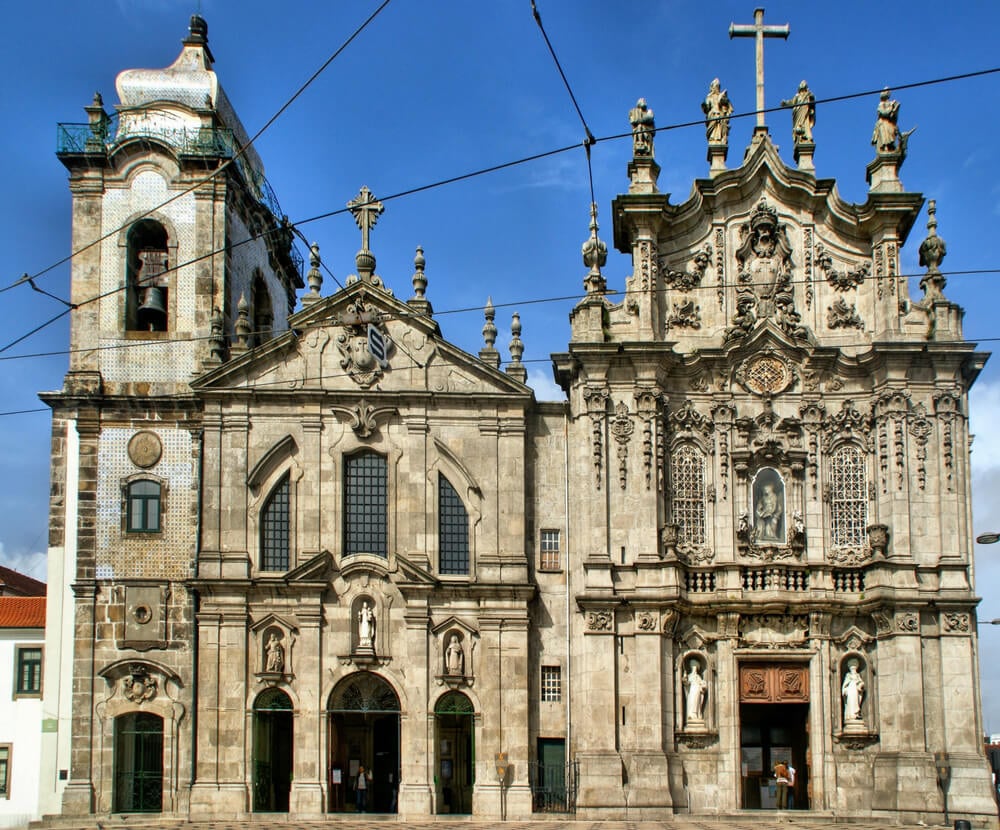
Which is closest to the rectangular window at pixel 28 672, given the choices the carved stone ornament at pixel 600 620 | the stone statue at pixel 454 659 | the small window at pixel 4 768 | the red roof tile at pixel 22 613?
the red roof tile at pixel 22 613

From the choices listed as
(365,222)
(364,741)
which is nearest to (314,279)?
(365,222)

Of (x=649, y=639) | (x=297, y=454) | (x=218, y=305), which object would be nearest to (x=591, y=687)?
(x=649, y=639)

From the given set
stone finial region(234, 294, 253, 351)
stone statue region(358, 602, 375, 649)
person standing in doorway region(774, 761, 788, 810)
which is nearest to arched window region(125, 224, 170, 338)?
stone finial region(234, 294, 253, 351)

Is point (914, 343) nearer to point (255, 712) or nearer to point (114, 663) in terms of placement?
point (255, 712)

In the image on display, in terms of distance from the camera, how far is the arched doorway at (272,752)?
108ft

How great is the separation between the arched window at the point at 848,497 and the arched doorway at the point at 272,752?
14.2 metres

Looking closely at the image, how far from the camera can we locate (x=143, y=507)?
3447 cm

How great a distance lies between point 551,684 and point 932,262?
14.4m

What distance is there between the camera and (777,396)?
115 ft

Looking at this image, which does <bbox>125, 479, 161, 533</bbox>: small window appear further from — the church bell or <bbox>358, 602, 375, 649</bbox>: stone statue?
<bbox>358, 602, 375, 649</bbox>: stone statue

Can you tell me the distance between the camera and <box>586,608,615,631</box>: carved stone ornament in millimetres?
33000

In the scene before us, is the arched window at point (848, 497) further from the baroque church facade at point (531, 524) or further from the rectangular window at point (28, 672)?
the rectangular window at point (28, 672)

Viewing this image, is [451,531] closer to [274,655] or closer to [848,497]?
[274,655]

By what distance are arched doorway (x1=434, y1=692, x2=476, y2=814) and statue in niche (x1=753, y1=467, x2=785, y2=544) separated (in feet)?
27.8
